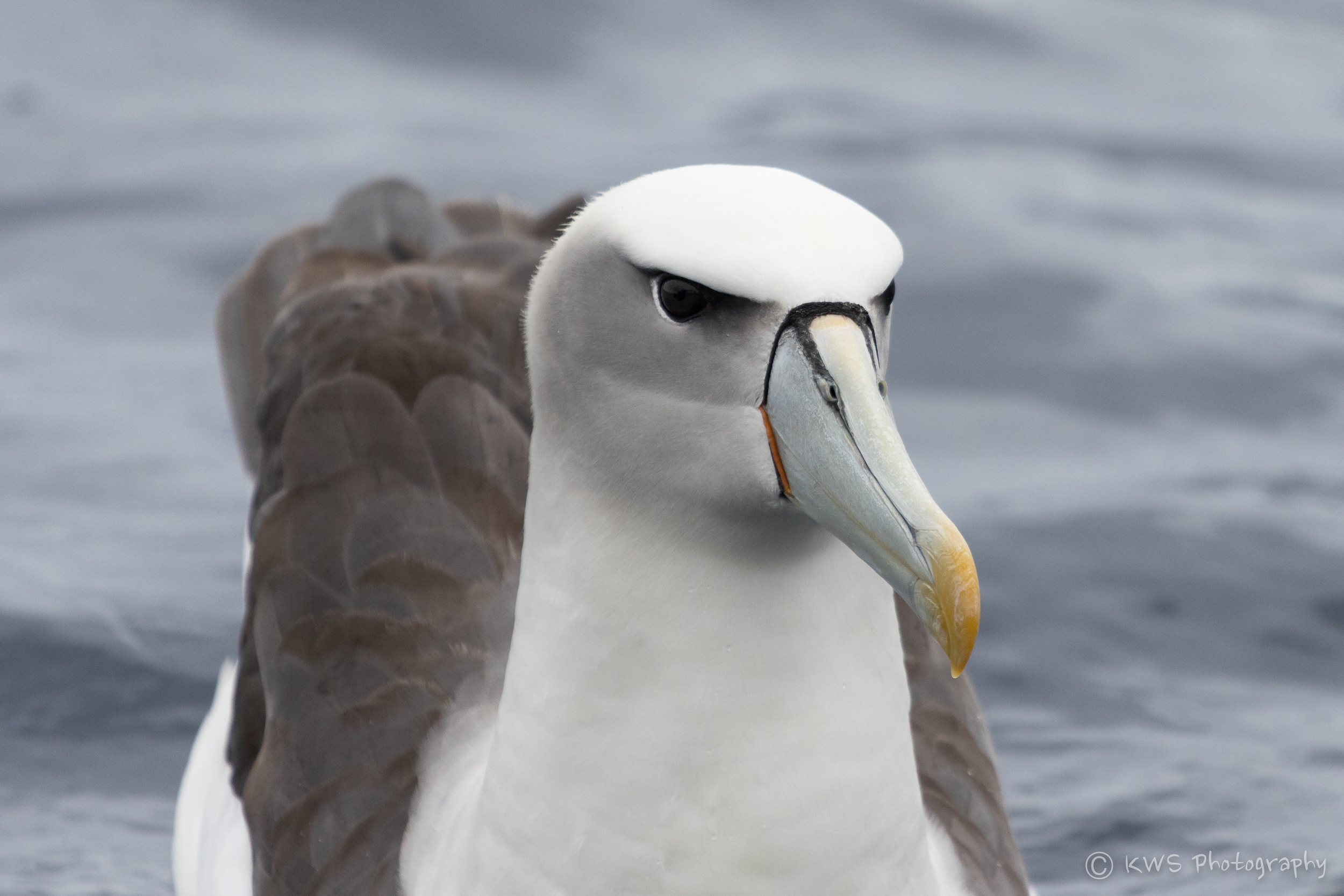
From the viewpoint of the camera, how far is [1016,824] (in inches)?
227

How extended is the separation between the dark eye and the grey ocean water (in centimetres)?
311

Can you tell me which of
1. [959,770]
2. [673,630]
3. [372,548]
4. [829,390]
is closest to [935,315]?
[959,770]

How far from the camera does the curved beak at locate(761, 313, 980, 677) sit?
2.67m

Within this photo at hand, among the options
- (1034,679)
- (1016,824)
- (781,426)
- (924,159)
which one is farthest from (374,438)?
(924,159)

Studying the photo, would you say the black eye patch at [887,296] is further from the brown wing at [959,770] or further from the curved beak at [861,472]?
the brown wing at [959,770]

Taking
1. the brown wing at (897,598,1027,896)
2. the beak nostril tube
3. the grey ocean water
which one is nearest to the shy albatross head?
the beak nostril tube

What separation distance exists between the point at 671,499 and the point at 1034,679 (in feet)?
12.3

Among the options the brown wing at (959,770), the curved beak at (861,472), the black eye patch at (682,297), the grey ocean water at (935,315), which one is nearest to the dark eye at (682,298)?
the black eye patch at (682,297)

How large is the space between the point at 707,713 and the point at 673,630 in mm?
150

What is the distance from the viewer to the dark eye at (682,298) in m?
2.92

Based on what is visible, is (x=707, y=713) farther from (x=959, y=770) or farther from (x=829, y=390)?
(x=959, y=770)

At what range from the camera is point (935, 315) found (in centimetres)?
901

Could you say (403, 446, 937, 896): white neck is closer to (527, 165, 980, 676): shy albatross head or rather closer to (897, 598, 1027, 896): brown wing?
(527, 165, 980, 676): shy albatross head

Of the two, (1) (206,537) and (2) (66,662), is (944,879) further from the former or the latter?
(1) (206,537)
